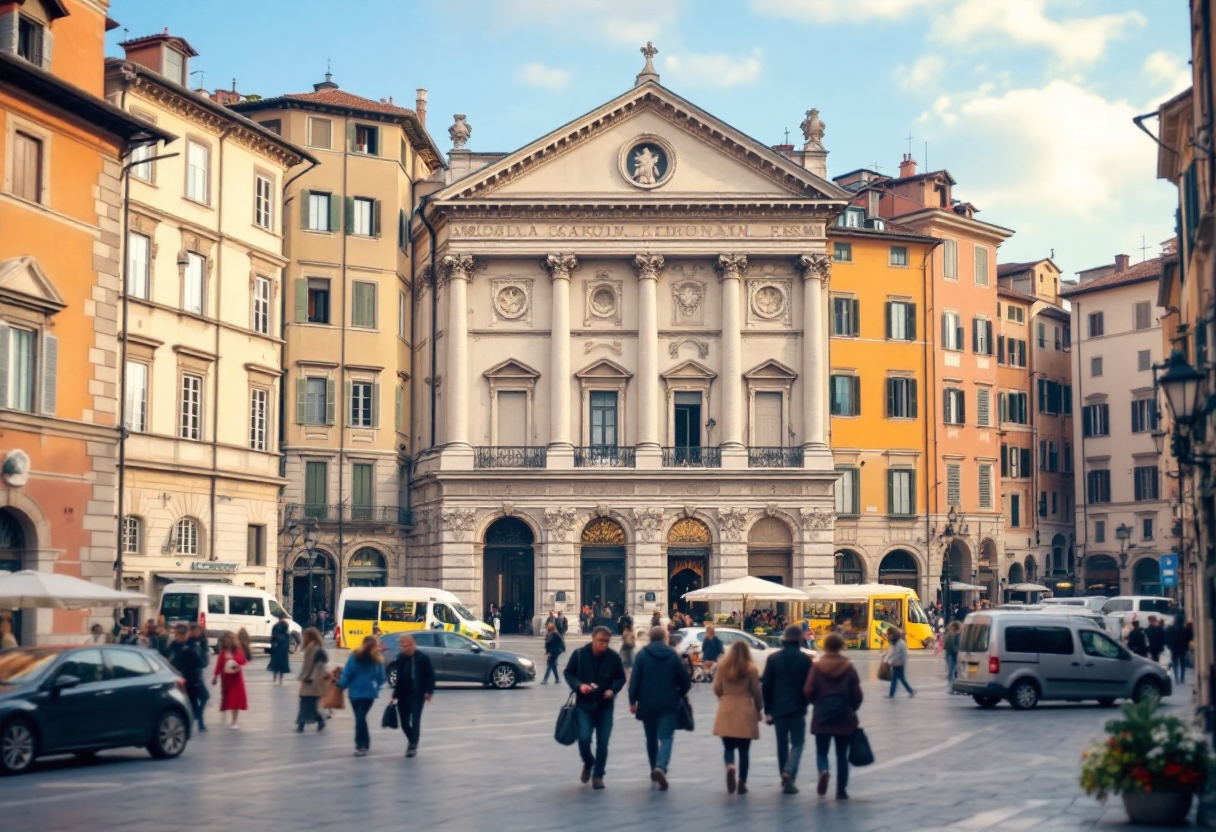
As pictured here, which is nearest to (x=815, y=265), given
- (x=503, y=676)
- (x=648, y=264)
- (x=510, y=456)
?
(x=648, y=264)

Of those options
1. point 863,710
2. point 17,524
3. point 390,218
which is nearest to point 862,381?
point 390,218

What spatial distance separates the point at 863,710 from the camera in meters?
30.0

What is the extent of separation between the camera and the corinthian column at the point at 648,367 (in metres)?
60.3

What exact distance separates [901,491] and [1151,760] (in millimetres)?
55066

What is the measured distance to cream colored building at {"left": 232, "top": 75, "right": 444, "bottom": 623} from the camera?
60.9 meters

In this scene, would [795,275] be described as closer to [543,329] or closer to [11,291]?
[543,329]

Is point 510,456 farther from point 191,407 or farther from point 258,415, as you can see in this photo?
point 191,407

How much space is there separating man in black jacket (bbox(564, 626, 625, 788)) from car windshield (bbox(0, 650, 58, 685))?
244 inches

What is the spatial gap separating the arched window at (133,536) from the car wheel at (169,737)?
25.4 m

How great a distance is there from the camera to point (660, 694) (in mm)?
16938

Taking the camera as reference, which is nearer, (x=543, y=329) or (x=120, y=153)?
(x=120, y=153)

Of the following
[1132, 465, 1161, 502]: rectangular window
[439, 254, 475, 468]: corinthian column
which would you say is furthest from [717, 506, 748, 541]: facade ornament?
[1132, 465, 1161, 502]: rectangular window

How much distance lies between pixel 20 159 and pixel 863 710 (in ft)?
59.3

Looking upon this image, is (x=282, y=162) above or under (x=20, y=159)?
above
